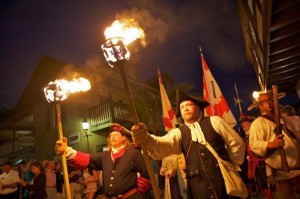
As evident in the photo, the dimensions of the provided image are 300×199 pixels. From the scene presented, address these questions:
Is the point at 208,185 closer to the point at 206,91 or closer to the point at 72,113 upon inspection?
the point at 206,91

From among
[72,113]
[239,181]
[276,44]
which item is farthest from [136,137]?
[72,113]

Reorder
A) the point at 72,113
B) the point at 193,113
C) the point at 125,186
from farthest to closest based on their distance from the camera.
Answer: the point at 72,113, the point at 125,186, the point at 193,113

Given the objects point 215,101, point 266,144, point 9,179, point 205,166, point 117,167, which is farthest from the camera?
point 9,179

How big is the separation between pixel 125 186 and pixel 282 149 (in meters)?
2.49

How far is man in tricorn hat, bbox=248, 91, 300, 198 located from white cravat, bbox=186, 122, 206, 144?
1.32m

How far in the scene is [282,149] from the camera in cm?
386

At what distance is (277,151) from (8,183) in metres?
8.92

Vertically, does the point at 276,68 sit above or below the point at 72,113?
below

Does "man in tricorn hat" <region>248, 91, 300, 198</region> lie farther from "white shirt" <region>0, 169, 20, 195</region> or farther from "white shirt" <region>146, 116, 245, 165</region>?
"white shirt" <region>0, 169, 20, 195</region>

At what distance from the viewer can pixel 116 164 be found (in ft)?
14.5

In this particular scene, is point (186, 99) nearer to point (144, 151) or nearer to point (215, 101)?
point (144, 151)

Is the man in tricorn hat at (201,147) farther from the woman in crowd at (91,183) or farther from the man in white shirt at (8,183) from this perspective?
the man in white shirt at (8,183)

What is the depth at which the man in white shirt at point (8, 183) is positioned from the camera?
9.00 meters

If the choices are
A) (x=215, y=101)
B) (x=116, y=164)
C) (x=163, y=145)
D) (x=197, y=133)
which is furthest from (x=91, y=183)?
(x=197, y=133)
